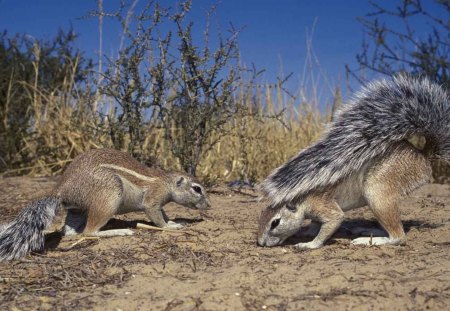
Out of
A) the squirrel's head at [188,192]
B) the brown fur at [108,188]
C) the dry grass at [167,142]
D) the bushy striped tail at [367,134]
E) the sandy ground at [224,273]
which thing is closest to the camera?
the sandy ground at [224,273]

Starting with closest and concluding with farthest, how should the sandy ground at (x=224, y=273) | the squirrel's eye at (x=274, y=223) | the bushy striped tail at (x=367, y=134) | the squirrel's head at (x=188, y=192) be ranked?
the sandy ground at (x=224, y=273)
the bushy striped tail at (x=367, y=134)
the squirrel's eye at (x=274, y=223)
the squirrel's head at (x=188, y=192)

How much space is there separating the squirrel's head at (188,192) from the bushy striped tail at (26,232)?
1.33 metres

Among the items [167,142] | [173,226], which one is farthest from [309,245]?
[167,142]

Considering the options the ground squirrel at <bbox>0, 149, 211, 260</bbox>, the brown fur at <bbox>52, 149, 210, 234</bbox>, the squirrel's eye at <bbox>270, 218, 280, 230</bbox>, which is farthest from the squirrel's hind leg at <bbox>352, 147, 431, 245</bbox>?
the brown fur at <bbox>52, 149, 210, 234</bbox>

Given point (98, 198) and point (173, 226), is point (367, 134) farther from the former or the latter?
point (98, 198)

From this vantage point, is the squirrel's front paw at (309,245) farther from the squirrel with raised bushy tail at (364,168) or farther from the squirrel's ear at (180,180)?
the squirrel's ear at (180,180)

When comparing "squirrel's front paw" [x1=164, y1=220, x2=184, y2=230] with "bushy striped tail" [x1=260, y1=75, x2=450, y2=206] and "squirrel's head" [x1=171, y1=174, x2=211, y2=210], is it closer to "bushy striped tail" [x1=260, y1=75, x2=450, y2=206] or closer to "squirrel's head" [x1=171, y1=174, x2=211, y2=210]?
"squirrel's head" [x1=171, y1=174, x2=211, y2=210]

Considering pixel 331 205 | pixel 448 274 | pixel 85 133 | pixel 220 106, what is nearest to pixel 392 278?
pixel 448 274

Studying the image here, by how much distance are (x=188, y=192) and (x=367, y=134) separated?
2.02 meters

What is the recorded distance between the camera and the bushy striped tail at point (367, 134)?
5.08m

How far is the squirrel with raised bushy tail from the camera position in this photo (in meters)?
5.10

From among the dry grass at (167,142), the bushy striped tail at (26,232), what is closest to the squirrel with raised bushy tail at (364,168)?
the bushy striped tail at (26,232)

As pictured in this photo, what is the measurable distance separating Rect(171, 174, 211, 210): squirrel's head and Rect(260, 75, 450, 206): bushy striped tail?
101 centimetres

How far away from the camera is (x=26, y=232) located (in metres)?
4.95
